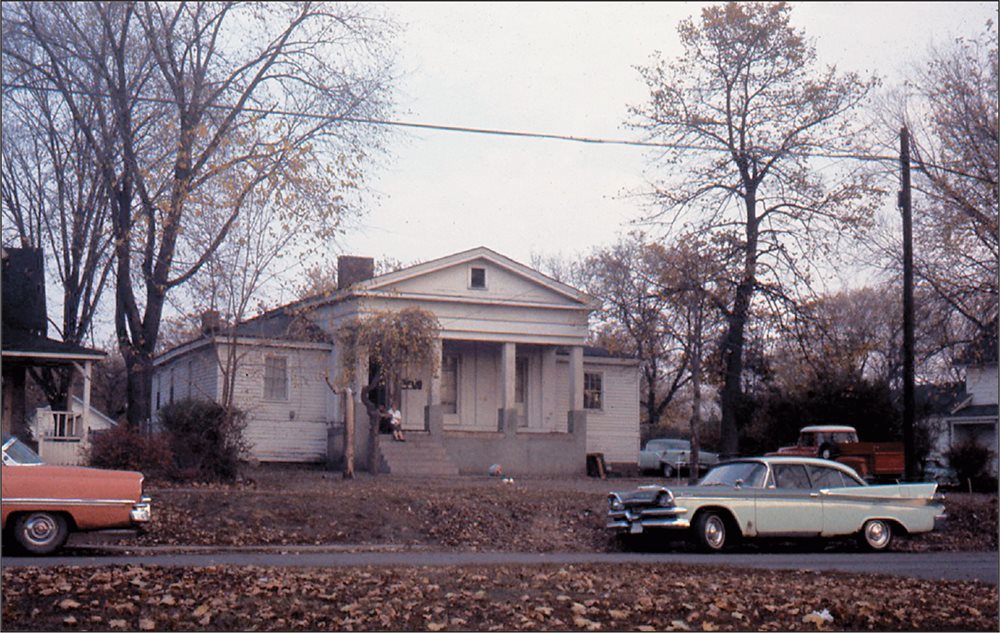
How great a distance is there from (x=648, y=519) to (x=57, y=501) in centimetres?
923

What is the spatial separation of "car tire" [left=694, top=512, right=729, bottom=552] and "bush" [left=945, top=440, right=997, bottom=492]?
641 inches

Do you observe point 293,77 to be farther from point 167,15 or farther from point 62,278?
point 62,278

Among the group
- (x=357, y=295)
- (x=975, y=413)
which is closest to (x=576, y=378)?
(x=357, y=295)

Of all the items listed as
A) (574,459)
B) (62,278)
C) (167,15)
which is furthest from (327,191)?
(62,278)

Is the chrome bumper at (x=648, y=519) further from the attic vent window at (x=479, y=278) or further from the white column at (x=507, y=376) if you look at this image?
the attic vent window at (x=479, y=278)

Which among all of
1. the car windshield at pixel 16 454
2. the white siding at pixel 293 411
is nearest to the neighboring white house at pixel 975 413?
the white siding at pixel 293 411

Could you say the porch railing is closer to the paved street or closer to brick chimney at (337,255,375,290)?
brick chimney at (337,255,375,290)

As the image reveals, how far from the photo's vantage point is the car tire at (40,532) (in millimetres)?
16688

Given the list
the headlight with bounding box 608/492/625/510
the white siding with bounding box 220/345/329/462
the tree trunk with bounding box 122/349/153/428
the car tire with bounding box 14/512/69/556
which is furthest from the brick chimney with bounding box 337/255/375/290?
the car tire with bounding box 14/512/69/556

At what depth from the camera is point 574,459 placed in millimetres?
37781

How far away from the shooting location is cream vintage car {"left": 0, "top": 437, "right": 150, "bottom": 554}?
16.7 metres

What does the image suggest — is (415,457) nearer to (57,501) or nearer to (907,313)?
(907,313)

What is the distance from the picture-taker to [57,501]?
666 inches

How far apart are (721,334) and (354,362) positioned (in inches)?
419
